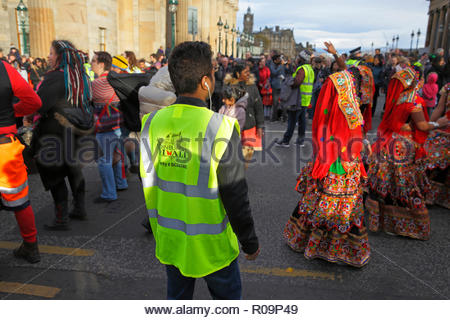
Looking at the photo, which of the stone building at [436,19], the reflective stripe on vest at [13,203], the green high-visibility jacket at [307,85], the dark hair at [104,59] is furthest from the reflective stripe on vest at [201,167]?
the stone building at [436,19]

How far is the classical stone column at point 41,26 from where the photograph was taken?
12.5m

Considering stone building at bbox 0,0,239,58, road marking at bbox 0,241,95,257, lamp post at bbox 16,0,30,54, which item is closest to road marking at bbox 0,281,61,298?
road marking at bbox 0,241,95,257

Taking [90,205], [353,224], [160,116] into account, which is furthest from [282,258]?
[90,205]

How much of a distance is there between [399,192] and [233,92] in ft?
8.19

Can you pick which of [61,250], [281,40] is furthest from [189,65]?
[281,40]

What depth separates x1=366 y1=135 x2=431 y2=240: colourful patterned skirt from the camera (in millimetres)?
4039

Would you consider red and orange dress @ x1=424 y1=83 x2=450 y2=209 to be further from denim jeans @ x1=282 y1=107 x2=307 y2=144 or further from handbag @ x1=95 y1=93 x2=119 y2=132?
handbag @ x1=95 y1=93 x2=119 y2=132

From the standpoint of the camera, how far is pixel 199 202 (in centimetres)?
180

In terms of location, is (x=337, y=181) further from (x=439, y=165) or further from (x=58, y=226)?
(x=58, y=226)

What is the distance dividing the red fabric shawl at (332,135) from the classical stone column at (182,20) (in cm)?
2285

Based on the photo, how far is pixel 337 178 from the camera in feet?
11.0

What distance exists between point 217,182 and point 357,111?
1.98 metres

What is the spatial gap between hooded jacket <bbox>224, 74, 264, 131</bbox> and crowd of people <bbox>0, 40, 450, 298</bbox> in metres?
0.02

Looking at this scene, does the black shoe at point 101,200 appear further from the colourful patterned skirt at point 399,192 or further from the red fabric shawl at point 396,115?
the red fabric shawl at point 396,115
